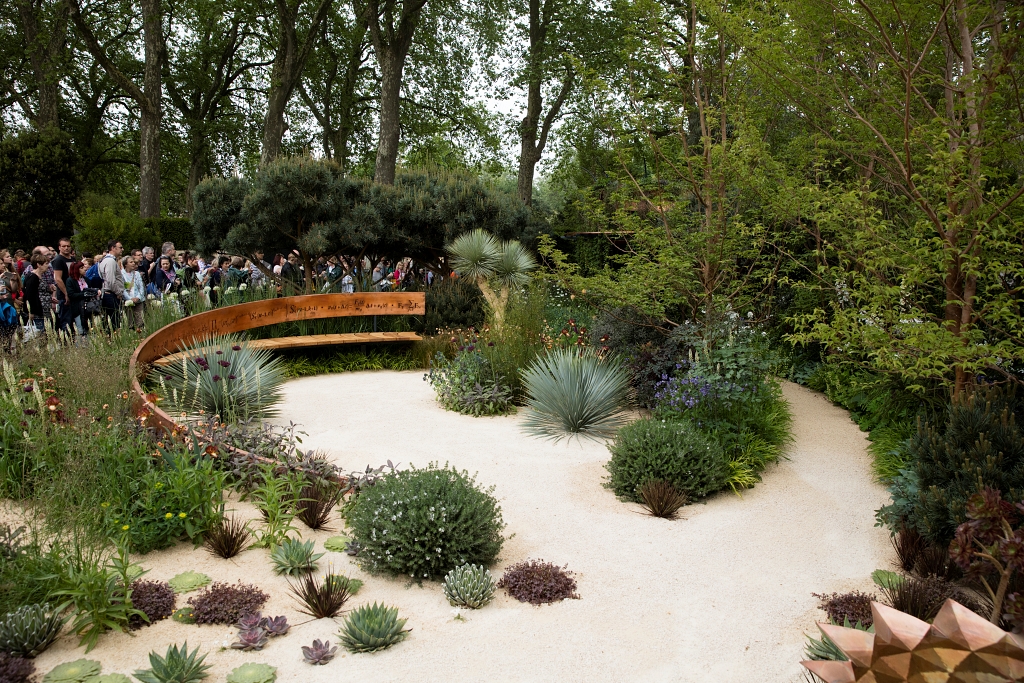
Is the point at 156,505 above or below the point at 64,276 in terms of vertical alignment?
below

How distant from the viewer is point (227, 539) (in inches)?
183

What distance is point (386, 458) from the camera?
265 inches

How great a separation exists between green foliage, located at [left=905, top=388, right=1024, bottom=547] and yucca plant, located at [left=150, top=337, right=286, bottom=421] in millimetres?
5536

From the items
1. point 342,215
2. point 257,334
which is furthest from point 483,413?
point 342,215

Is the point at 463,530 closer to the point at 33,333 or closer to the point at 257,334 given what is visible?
the point at 33,333

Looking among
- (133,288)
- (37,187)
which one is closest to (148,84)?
(37,187)

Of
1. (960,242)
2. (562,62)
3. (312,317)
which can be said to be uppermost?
(562,62)

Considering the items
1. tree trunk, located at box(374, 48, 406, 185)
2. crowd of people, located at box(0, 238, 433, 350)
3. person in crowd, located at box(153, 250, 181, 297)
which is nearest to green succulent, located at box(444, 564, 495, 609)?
crowd of people, located at box(0, 238, 433, 350)

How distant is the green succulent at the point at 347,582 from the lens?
4230 millimetres

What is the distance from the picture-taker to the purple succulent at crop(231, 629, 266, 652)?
147 inches

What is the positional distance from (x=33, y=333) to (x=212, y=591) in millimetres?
5040

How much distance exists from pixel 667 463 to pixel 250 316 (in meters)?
6.50

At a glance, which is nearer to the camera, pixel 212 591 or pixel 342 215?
pixel 212 591

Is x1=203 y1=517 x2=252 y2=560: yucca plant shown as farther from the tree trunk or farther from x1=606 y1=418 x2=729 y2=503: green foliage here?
the tree trunk
